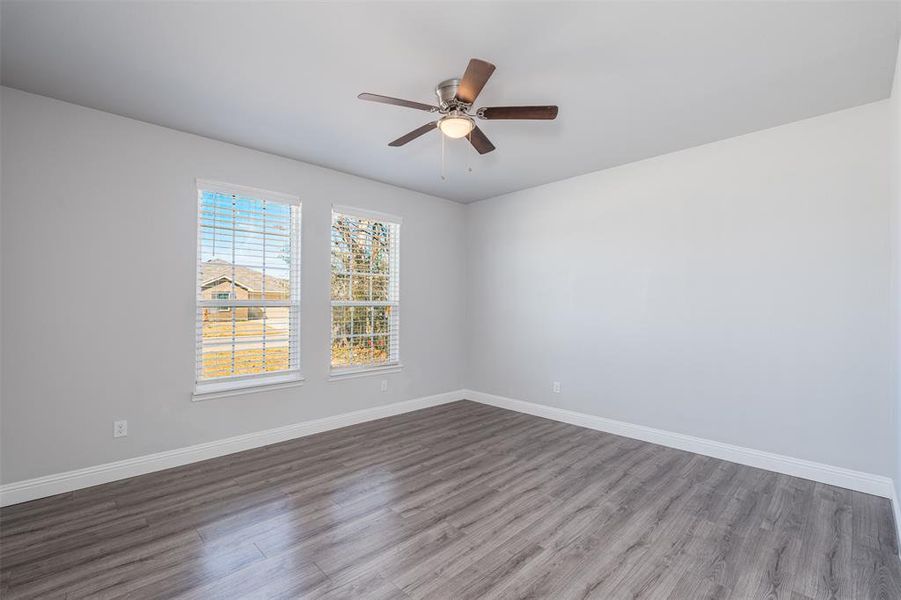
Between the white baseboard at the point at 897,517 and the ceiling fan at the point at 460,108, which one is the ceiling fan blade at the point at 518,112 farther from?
the white baseboard at the point at 897,517

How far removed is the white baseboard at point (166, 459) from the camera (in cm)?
280

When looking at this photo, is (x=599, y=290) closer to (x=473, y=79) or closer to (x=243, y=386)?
(x=473, y=79)

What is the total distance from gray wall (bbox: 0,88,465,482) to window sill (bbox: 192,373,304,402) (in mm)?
60

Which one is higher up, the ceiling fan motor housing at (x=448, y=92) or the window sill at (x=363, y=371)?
the ceiling fan motor housing at (x=448, y=92)


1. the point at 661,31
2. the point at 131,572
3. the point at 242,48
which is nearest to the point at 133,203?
the point at 242,48

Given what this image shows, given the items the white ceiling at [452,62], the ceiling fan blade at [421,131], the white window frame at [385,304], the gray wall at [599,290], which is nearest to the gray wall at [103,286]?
the gray wall at [599,290]

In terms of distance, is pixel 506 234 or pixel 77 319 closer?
pixel 77 319

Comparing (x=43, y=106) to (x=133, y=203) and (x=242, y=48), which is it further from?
(x=242, y=48)

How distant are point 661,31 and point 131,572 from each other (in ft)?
12.7

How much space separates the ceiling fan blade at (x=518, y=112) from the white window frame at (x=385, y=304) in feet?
8.07

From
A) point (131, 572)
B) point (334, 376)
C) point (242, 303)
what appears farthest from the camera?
point (334, 376)

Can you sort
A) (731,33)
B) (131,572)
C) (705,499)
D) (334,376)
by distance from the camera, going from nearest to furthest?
(131,572) → (731,33) → (705,499) → (334,376)

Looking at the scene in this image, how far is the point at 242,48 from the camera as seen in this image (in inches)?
92.8

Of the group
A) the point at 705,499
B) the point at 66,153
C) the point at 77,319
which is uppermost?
the point at 66,153
